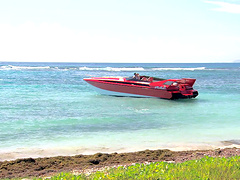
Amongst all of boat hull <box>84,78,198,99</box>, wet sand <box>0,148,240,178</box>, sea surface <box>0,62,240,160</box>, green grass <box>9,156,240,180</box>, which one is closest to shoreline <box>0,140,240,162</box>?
sea surface <box>0,62,240,160</box>

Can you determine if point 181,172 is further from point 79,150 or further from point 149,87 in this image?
point 149,87

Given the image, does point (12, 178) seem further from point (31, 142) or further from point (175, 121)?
point (175, 121)

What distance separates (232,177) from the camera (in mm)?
5855

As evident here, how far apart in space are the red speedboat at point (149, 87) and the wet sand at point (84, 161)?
1486 cm

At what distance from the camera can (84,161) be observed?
8.68 meters

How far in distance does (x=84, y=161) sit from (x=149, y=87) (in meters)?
16.5

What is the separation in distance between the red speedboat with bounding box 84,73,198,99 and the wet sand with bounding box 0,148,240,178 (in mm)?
14859

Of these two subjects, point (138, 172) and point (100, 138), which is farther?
point (100, 138)

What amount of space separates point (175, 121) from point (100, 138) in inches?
203

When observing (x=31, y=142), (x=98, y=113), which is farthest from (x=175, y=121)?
(x=31, y=142)

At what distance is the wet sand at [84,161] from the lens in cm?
787

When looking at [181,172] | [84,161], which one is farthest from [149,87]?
[181,172]

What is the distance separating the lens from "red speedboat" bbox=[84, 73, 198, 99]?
2440cm

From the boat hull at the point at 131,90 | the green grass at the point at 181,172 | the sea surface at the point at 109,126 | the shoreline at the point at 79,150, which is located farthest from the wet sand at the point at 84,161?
the boat hull at the point at 131,90
